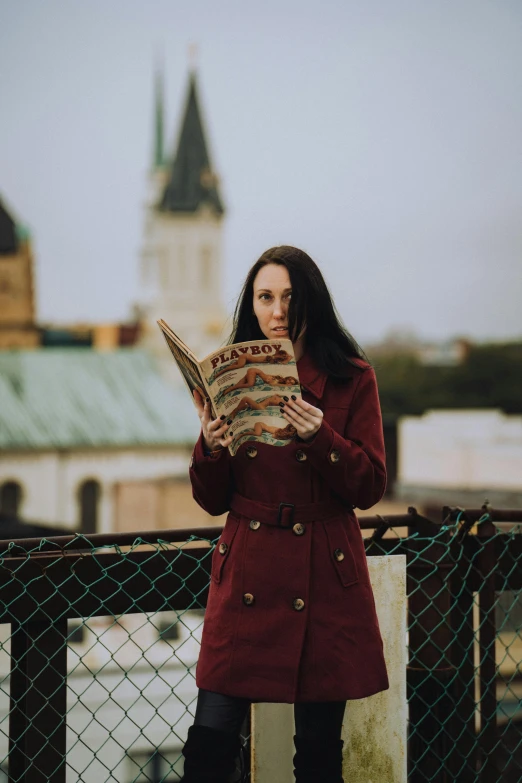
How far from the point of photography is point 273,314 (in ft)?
7.95

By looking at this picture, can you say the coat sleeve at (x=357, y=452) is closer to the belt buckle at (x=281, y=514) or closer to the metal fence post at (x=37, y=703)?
the belt buckle at (x=281, y=514)

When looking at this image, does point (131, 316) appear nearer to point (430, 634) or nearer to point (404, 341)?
point (404, 341)

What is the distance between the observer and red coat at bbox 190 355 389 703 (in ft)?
7.43

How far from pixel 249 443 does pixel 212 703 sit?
64 centimetres

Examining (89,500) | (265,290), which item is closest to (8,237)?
(89,500)

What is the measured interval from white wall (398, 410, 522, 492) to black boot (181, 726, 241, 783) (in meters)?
31.7

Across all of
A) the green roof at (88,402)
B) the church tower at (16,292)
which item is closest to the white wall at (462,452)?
the green roof at (88,402)

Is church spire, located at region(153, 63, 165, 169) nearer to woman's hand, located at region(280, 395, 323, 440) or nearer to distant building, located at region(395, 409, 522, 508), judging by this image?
distant building, located at region(395, 409, 522, 508)

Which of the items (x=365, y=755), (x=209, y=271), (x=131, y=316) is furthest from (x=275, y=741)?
(x=131, y=316)

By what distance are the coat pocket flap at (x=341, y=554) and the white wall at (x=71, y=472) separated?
5216 centimetres

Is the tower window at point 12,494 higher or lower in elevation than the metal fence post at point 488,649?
lower

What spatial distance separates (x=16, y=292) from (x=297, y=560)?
72.9 metres

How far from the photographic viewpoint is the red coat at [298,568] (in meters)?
2.27

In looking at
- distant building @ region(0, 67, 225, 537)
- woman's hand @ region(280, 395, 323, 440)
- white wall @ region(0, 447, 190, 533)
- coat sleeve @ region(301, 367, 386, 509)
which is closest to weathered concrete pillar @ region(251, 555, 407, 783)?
coat sleeve @ region(301, 367, 386, 509)
